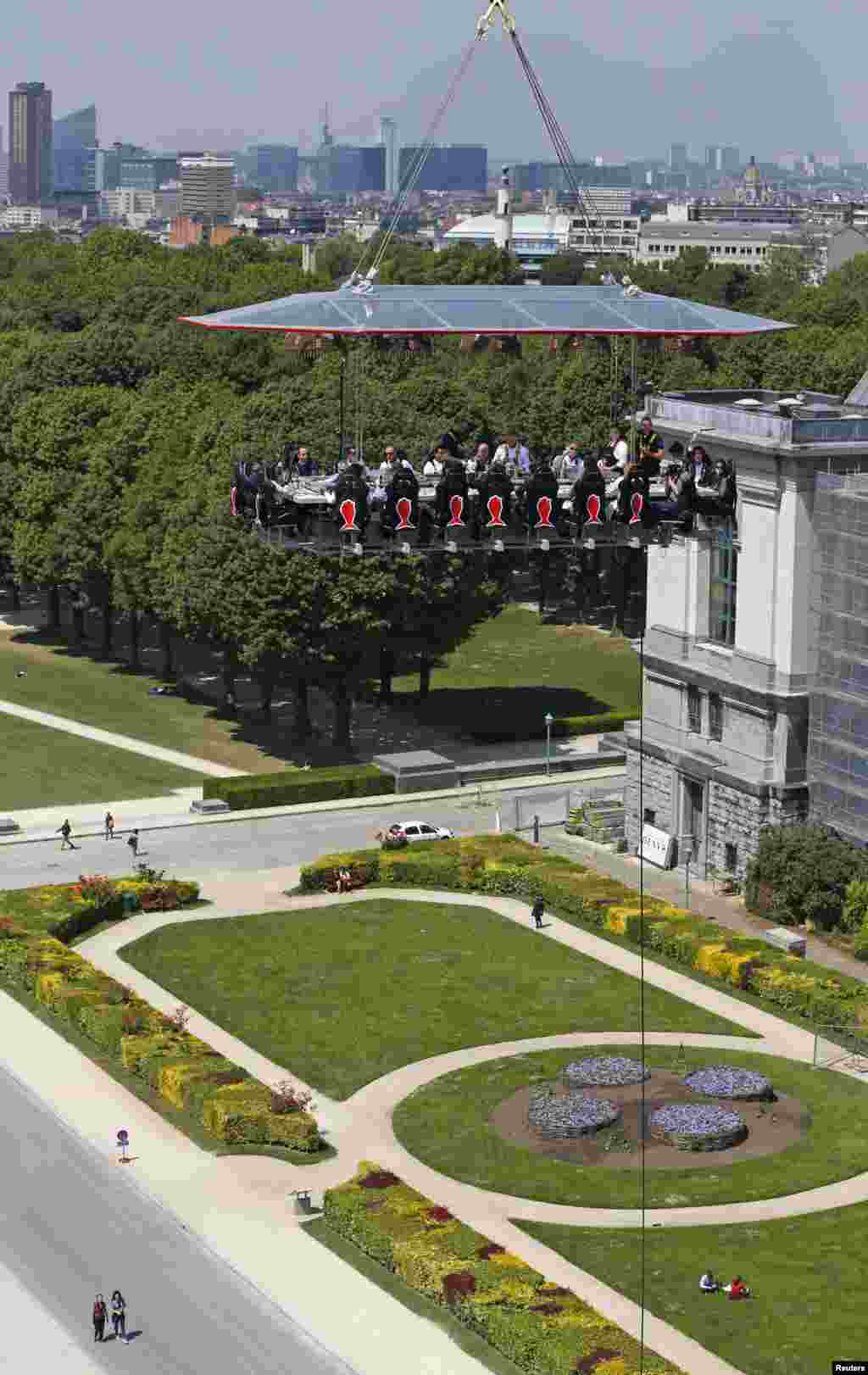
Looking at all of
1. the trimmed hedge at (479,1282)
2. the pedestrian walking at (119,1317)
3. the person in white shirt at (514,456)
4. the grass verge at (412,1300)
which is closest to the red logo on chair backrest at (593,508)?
the person in white shirt at (514,456)

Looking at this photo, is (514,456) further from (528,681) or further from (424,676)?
(528,681)

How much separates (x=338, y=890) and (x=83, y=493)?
54251mm

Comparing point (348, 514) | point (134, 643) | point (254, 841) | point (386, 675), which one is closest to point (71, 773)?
point (254, 841)

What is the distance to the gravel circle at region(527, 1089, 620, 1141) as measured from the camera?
7462cm

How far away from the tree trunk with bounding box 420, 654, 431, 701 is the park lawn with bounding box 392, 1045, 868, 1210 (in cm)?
5538

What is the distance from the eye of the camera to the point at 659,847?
339 ft

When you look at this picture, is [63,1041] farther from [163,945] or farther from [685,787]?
[685,787]

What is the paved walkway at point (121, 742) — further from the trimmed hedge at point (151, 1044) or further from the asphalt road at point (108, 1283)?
the asphalt road at point (108, 1283)

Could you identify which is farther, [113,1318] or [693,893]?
[693,893]

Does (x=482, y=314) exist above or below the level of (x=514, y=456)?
above

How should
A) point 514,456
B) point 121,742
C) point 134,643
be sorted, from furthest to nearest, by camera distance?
point 134,643, point 121,742, point 514,456

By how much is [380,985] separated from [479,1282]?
27.1 meters

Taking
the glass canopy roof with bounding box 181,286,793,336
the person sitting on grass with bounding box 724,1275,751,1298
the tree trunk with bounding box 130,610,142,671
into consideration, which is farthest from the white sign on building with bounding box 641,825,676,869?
the tree trunk with bounding box 130,610,142,671

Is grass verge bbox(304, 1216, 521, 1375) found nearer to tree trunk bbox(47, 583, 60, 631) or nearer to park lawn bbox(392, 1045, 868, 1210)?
park lawn bbox(392, 1045, 868, 1210)
